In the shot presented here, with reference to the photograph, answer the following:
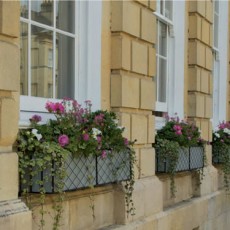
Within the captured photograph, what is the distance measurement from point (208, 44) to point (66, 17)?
3.92 metres

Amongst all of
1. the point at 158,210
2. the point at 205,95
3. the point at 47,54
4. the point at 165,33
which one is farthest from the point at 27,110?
the point at 205,95

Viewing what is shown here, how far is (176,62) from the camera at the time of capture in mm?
7957

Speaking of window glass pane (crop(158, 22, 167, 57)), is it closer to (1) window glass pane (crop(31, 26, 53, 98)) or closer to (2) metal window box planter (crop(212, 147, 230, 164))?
(2) metal window box planter (crop(212, 147, 230, 164))

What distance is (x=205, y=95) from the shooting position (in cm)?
866

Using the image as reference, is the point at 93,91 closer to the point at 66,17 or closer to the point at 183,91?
the point at 66,17

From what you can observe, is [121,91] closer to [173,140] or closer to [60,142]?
[60,142]

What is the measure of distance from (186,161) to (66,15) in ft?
9.05

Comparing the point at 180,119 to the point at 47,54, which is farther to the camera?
the point at 180,119

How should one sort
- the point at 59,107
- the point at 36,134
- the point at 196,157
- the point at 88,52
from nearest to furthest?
the point at 36,134, the point at 59,107, the point at 88,52, the point at 196,157

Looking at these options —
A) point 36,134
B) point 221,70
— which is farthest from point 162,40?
point 36,134

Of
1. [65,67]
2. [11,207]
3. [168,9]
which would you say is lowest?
[11,207]

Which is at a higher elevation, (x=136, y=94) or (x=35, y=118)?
(x=136, y=94)

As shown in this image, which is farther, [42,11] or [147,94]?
[147,94]

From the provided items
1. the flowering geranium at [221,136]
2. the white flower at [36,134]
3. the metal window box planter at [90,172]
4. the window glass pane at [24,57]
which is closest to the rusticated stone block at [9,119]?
the white flower at [36,134]
